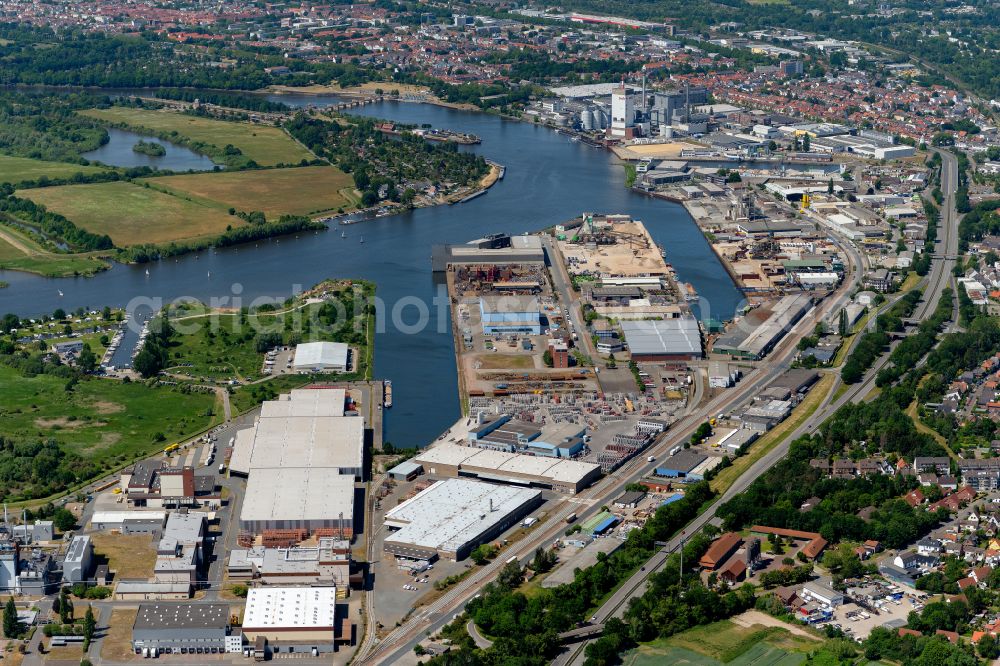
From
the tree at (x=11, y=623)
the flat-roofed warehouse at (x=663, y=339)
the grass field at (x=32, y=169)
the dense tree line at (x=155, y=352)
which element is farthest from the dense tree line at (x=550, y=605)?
the grass field at (x=32, y=169)

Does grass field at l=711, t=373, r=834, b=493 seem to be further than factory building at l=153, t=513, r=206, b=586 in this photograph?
Yes

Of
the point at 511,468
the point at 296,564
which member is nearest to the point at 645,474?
the point at 511,468

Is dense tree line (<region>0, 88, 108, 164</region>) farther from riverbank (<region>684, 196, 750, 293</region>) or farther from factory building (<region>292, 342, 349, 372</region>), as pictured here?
factory building (<region>292, 342, 349, 372</region>)

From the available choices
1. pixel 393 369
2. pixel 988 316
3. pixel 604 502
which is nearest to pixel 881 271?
pixel 988 316

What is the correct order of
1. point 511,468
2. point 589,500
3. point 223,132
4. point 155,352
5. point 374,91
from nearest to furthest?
1. point 589,500
2. point 511,468
3. point 155,352
4. point 223,132
5. point 374,91

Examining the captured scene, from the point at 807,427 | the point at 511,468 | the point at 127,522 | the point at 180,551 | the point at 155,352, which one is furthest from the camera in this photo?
the point at 155,352

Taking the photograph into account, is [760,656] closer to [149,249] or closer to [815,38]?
[149,249]

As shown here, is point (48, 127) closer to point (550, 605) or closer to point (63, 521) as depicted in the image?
point (63, 521)

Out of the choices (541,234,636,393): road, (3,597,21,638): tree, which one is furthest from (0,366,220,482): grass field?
(541,234,636,393): road

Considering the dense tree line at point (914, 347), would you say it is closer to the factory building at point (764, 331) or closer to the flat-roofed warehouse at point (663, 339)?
the factory building at point (764, 331)
